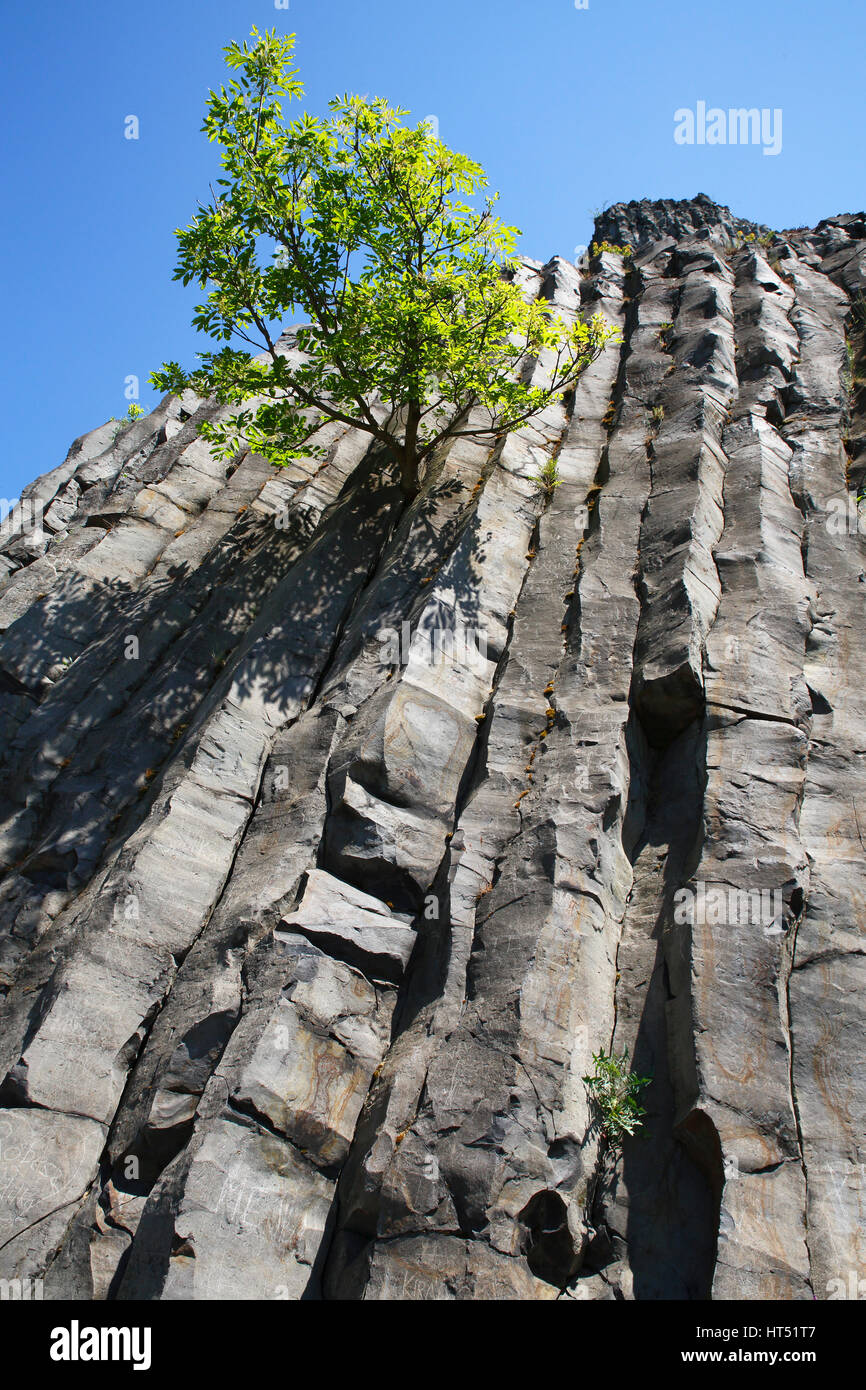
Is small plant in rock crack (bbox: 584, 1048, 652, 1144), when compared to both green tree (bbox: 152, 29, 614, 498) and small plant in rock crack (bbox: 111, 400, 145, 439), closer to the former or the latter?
green tree (bbox: 152, 29, 614, 498)

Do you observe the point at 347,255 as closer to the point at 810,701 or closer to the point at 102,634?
the point at 102,634

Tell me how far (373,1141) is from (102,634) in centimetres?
1083

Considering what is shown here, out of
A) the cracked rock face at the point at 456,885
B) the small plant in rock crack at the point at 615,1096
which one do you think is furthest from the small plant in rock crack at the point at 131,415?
the small plant in rock crack at the point at 615,1096

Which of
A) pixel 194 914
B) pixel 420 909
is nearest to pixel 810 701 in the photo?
pixel 420 909

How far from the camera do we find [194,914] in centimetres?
1077

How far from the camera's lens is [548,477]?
55.7ft

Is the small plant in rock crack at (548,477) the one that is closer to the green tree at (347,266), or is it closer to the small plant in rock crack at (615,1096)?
the green tree at (347,266)

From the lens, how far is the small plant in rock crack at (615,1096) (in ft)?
27.5

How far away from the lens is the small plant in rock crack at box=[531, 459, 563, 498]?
54.9ft

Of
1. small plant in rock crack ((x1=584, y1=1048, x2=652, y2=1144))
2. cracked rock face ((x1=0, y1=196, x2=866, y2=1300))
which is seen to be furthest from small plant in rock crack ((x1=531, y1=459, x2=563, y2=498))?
small plant in rock crack ((x1=584, y1=1048, x2=652, y2=1144))

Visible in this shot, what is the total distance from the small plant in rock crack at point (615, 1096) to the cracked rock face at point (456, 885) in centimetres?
12

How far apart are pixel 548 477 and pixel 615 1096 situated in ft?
38.3

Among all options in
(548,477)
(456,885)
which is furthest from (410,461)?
(456,885)

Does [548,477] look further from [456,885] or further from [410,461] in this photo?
[456,885]
